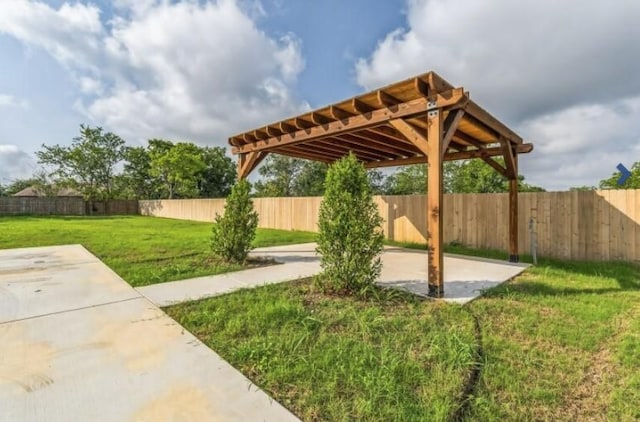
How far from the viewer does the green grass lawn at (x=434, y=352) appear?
173cm

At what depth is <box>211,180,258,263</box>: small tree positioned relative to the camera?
5.70 metres

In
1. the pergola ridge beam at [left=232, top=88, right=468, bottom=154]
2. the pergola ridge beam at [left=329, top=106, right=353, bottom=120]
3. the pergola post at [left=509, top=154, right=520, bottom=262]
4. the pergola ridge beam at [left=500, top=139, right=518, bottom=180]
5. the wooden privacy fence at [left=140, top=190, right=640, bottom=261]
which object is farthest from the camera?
the pergola post at [left=509, top=154, right=520, bottom=262]

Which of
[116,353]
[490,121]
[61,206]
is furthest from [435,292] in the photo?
[61,206]

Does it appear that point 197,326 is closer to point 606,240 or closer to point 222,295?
point 222,295

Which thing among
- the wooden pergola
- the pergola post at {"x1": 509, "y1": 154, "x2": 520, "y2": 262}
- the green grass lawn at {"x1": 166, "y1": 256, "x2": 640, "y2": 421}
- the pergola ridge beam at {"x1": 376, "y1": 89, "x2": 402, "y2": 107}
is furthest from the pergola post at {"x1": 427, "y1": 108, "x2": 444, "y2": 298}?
the pergola post at {"x1": 509, "y1": 154, "x2": 520, "y2": 262}

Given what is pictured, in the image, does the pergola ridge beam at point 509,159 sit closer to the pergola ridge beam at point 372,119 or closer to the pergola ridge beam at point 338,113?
the pergola ridge beam at point 372,119

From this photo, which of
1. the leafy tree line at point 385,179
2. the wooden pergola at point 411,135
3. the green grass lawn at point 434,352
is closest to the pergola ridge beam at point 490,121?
the wooden pergola at point 411,135

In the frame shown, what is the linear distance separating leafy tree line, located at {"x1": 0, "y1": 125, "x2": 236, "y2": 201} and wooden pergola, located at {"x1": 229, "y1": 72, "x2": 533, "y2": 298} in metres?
22.2

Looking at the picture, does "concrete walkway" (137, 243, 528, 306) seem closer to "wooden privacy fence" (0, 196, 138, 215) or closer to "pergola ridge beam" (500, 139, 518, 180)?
"pergola ridge beam" (500, 139, 518, 180)

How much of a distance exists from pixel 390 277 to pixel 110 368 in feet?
12.3

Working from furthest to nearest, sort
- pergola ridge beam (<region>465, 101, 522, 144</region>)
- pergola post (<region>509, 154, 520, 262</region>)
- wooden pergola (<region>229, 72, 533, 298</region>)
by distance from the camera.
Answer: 1. pergola post (<region>509, 154, 520, 262</region>)
2. pergola ridge beam (<region>465, 101, 522, 144</region>)
3. wooden pergola (<region>229, 72, 533, 298</region>)

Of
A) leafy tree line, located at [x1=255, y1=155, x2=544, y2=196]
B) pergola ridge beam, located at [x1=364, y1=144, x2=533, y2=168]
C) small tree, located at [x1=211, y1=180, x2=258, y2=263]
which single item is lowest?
small tree, located at [x1=211, y1=180, x2=258, y2=263]

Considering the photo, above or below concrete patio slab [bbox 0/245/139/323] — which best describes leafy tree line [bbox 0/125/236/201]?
above

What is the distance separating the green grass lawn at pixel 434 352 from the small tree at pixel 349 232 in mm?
301
